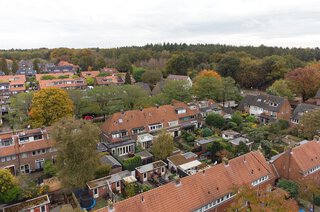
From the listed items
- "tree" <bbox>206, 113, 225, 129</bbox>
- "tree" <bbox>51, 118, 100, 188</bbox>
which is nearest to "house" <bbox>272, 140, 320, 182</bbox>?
"tree" <bbox>206, 113, 225, 129</bbox>

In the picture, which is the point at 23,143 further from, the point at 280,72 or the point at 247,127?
the point at 280,72

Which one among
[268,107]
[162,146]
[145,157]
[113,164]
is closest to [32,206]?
[113,164]

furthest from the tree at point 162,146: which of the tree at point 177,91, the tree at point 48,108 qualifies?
the tree at point 177,91

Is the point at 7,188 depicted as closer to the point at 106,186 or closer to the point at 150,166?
the point at 106,186

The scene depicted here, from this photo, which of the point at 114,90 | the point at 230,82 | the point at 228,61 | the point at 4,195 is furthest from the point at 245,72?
the point at 4,195

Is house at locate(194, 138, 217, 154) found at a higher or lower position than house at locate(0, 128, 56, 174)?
lower

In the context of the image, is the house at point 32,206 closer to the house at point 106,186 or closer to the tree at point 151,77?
the house at point 106,186

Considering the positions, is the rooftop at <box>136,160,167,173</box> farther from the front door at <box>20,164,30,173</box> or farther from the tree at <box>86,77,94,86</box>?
the tree at <box>86,77,94,86</box>
